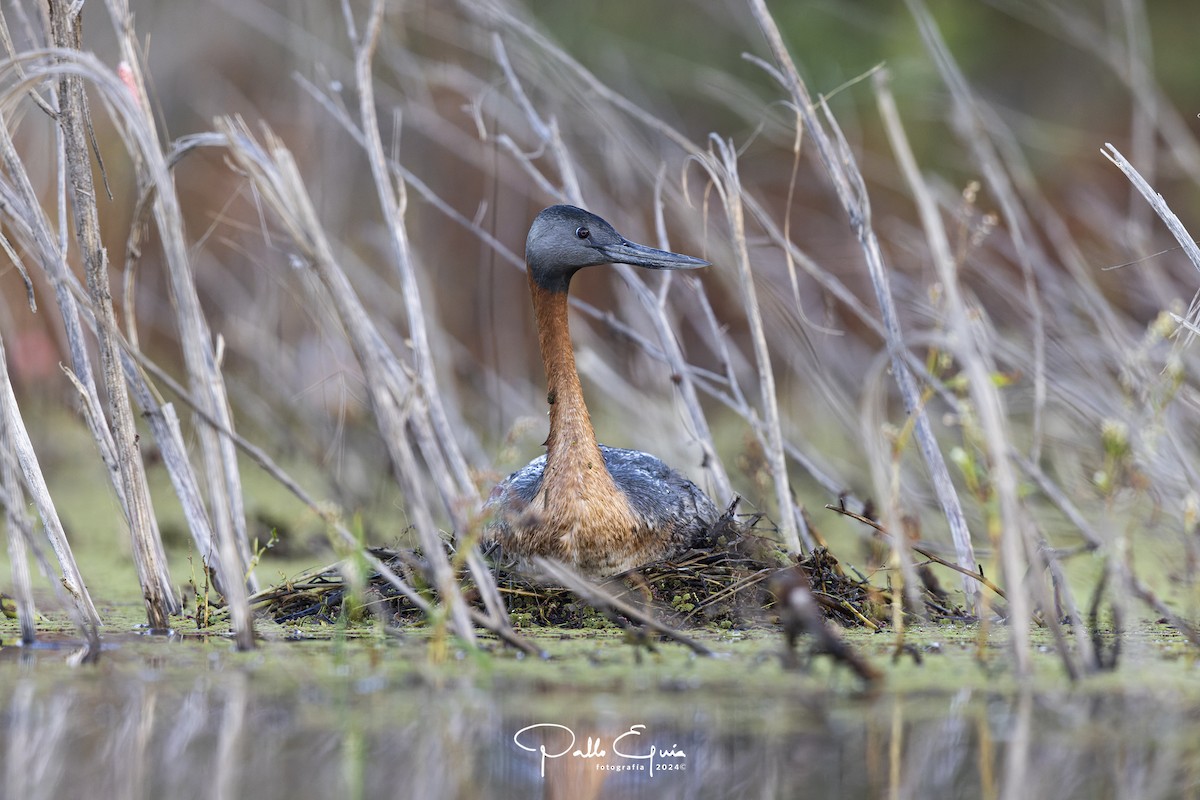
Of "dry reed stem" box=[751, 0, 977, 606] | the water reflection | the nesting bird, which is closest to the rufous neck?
the nesting bird

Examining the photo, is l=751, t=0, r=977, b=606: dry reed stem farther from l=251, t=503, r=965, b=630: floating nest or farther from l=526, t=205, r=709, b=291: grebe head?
l=526, t=205, r=709, b=291: grebe head

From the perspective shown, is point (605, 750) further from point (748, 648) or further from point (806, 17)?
point (806, 17)

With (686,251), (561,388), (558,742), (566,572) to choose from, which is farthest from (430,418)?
(686,251)

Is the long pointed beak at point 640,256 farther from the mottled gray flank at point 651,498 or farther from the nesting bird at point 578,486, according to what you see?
the mottled gray flank at point 651,498

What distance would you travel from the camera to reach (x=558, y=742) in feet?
8.45

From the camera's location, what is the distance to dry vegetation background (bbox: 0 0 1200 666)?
3146mm

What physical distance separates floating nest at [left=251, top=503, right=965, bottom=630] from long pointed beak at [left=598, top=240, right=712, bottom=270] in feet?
2.90

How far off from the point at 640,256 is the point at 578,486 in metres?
0.77

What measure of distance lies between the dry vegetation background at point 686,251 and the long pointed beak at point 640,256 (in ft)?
0.47

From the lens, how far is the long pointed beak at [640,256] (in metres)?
4.18

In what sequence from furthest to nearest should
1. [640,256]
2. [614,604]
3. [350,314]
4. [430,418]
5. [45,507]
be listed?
1. [640,256]
2. [430,418]
3. [45,507]
4. [614,604]
5. [350,314]

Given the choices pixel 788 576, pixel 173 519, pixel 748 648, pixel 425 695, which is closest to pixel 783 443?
pixel 788 576

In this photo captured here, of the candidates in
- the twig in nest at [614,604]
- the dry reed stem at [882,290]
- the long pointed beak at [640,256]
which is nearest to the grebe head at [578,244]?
the long pointed beak at [640,256]

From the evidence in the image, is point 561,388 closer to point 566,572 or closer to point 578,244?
point 578,244
